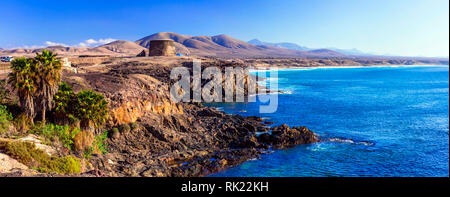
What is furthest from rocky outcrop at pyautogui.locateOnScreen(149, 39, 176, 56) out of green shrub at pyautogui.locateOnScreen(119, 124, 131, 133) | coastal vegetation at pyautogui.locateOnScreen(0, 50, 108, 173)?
coastal vegetation at pyautogui.locateOnScreen(0, 50, 108, 173)

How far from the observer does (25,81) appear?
→ 2564 centimetres

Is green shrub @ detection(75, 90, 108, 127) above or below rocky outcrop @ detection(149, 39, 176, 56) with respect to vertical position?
below

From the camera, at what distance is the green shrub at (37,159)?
772 inches

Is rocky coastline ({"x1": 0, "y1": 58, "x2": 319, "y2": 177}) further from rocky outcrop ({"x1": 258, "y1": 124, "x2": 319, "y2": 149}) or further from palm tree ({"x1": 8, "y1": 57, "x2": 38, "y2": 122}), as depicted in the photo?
palm tree ({"x1": 8, "y1": 57, "x2": 38, "y2": 122})

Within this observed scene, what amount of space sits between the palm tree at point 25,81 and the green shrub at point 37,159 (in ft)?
20.0

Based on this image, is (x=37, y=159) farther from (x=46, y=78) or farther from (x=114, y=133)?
(x=114, y=133)

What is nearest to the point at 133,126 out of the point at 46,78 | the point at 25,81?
the point at 46,78

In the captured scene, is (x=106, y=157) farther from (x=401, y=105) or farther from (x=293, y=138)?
(x=401, y=105)

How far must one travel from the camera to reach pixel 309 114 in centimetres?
5659

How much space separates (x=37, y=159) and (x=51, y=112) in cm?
903

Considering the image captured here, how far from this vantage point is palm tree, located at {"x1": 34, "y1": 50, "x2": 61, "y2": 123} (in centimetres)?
2634
